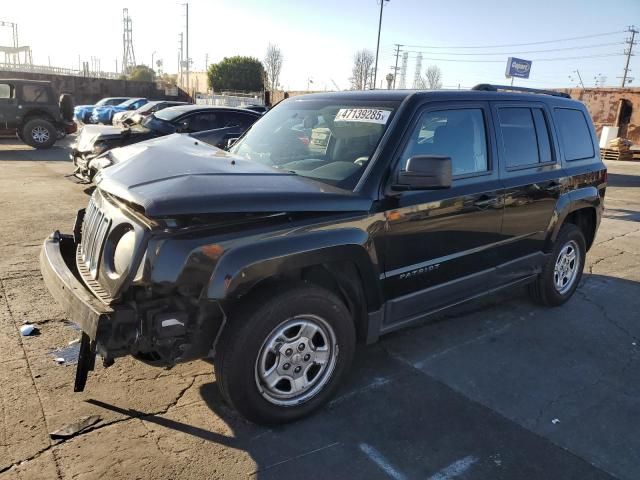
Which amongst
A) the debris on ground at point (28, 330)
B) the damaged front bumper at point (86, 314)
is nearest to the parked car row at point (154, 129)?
the debris on ground at point (28, 330)

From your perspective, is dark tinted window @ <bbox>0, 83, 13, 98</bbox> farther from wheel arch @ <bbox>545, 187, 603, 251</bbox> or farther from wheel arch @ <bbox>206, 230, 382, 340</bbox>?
wheel arch @ <bbox>545, 187, 603, 251</bbox>

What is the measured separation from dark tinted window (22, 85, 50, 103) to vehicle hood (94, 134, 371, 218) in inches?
605

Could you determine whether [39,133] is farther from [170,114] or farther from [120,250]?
[120,250]

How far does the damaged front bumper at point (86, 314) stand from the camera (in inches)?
95.3

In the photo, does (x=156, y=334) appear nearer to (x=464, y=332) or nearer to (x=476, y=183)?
(x=476, y=183)

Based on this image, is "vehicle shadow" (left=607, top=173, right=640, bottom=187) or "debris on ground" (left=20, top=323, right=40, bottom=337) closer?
"debris on ground" (left=20, top=323, right=40, bottom=337)

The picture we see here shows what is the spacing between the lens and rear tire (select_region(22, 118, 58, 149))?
633 inches

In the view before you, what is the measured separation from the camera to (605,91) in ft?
80.7

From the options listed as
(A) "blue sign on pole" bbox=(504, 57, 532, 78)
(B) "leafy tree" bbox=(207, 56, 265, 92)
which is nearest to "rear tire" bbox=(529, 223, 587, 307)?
(A) "blue sign on pole" bbox=(504, 57, 532, 78)

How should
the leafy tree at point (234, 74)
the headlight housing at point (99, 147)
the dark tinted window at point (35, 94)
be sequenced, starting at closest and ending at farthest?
1. the headlight housing at point (99, 147)
2. the dark tinted window at point (35, 94)
3. the leafy tree at point (234, 74)

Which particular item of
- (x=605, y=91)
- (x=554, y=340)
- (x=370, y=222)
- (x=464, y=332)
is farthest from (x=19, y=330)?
(x=605, y=91)

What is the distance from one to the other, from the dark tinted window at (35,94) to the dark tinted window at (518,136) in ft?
53.7

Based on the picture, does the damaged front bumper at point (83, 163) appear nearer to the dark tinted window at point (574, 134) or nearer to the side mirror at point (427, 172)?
the side mirror at point (427, 172)

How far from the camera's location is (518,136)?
420 cm
